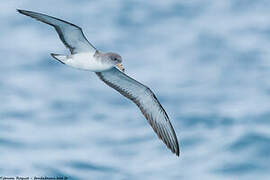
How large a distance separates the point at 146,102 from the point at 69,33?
495cm

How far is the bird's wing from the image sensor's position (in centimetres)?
2067

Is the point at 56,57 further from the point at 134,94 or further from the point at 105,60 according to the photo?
the point at 134,94

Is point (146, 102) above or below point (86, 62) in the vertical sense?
below

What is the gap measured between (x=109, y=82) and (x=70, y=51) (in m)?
2.59

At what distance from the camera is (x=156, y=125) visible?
24.0 meters

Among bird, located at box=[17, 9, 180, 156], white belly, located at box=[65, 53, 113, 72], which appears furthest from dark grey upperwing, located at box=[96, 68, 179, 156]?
white belly, located at box=[65, 53, 113, 72]

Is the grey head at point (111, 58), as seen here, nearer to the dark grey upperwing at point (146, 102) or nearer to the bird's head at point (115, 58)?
the bird's head at point (115, 58)

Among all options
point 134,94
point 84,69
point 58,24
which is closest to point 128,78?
point 134,94

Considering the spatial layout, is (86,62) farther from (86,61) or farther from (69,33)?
(69,33)

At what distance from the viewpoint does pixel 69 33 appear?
21562 millimetres

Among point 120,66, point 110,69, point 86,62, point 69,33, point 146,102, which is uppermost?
point 69,33

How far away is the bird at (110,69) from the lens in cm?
2136

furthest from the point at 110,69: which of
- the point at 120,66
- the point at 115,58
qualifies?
the point at 115,58

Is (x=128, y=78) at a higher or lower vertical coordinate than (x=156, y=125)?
higher
